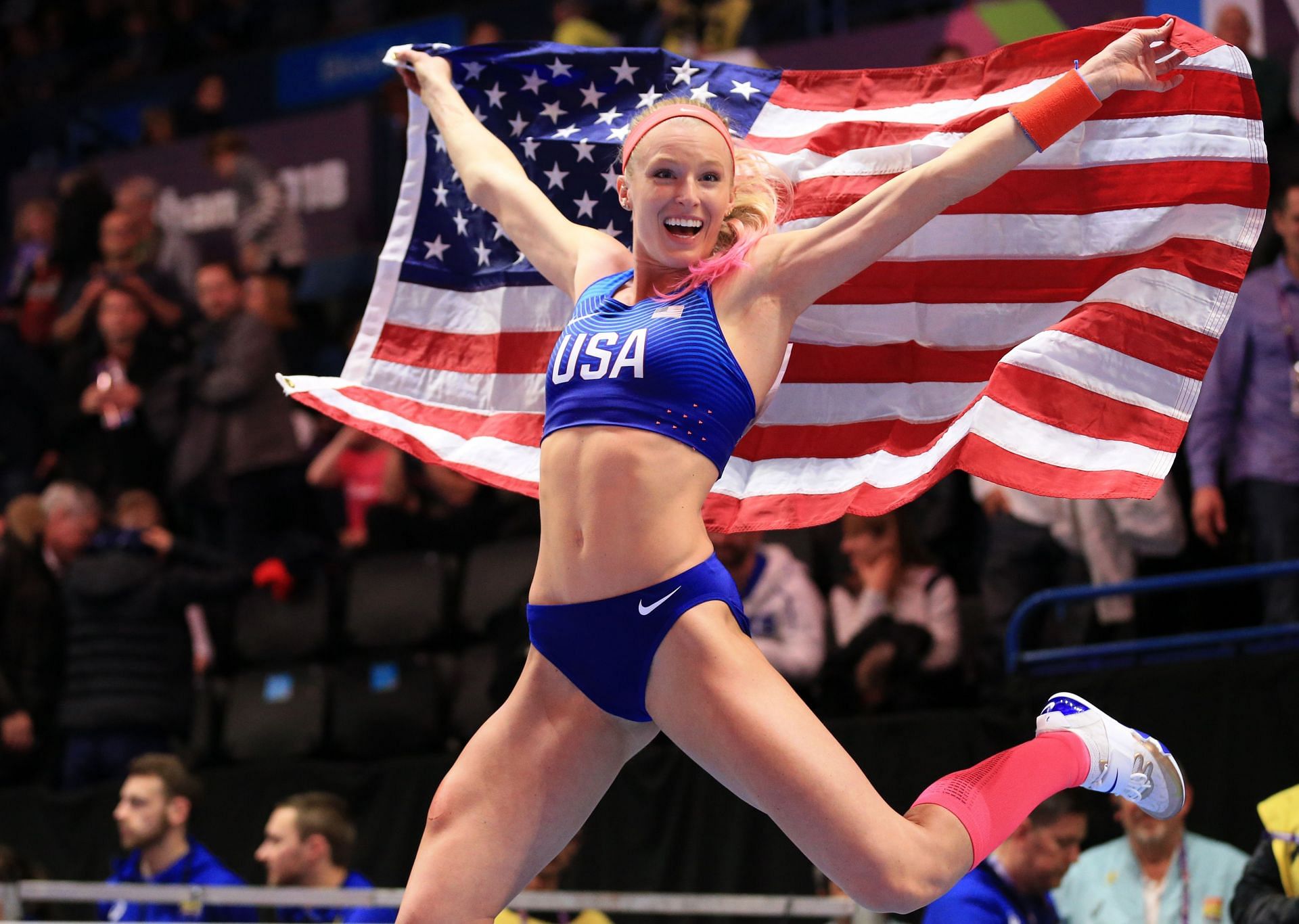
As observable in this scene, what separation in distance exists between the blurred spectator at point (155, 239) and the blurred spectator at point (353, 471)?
2.04 meters

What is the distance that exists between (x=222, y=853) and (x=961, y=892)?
13.9 feet

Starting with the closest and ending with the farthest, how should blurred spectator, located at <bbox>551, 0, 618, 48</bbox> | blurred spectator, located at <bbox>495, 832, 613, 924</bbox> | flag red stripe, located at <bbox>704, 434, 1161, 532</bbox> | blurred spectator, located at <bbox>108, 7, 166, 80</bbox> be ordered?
flag red stripe, located at <bbox>704, 434, 1161, 532</bbox> → blurred spectator, located at <bbox>495, 832, 613, 924</bbox> → blurred spectator, located at <bbox>551, 0, 618, 48</bbox> → blurred spectator, located at <bbox>108, 7, 166, 80</bbox>

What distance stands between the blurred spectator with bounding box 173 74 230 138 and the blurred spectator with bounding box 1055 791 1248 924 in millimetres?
9223

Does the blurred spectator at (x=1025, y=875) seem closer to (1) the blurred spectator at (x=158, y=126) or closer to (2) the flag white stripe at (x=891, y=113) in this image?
(2) the flag white stripe at (x=891, y=113)

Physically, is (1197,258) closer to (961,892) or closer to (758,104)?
(758,104)

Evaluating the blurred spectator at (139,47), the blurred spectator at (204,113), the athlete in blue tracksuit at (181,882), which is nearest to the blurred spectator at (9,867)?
the athlete in blue tracksuit at (181,882)

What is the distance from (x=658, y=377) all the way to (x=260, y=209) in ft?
27.5

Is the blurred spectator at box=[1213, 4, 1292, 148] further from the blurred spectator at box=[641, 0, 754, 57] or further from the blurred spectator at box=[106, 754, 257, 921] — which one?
the blurred spectator at box=[106, 754, 257, 921]

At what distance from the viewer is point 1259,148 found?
4.68m

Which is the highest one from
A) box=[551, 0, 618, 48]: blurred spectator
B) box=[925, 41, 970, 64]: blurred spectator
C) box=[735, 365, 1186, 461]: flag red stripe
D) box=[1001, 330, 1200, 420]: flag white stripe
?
box=[551, 0, 618, 48]: blurred spectator

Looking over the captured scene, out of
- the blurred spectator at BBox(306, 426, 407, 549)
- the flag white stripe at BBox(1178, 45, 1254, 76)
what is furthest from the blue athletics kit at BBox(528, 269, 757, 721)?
the blurred spectator at BBox(306, 426, 407, 549)

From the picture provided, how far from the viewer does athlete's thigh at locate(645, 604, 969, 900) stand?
3.55m

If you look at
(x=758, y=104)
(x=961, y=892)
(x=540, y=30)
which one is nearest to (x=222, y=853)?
(x=961, y=892)

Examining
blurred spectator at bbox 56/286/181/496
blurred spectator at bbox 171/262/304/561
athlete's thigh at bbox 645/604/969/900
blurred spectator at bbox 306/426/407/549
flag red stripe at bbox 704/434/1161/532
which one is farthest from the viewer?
blurred spectator at bbox 56/286/181/496
